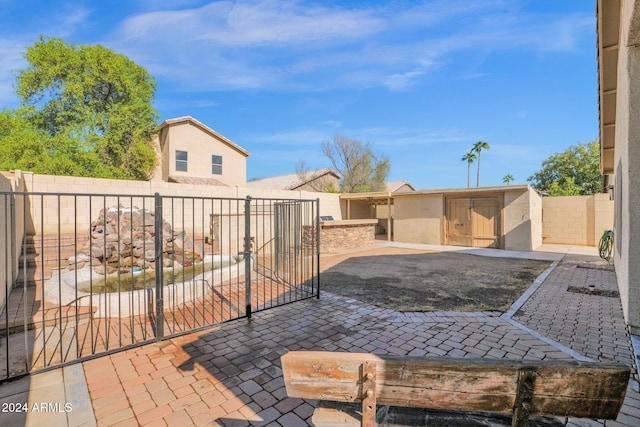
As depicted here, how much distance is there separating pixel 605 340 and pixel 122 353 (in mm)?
5775

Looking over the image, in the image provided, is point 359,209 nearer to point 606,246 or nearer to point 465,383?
point 606,246

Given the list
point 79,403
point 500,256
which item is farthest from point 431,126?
point 79,403

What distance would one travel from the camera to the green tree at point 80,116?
1559 cm

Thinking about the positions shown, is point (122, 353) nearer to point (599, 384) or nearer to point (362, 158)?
point (599, 384)

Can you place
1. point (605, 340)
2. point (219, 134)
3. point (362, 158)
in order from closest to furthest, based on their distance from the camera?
1. point (605, 340)
2. point (219, 134)
3. point (362, 158)

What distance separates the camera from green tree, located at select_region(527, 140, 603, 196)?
23531 millimetres

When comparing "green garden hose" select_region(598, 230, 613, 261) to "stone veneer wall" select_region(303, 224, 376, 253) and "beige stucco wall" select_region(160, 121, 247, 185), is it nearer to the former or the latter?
"stone veneer wall" select_region(303, 224, 376, 253)

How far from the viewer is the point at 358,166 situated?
2812 cm

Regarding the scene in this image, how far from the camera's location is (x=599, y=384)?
1328 mm

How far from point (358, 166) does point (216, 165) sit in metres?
13.5

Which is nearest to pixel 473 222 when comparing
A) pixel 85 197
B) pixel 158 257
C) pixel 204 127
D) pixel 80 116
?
pixel 158 257

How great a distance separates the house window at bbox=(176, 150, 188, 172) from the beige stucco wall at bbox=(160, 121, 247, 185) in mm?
186

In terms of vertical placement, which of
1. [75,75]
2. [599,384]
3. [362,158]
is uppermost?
[75,75]

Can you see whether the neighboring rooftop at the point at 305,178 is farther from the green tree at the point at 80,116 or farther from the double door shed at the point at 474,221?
the double door shed at the point at 474,221
